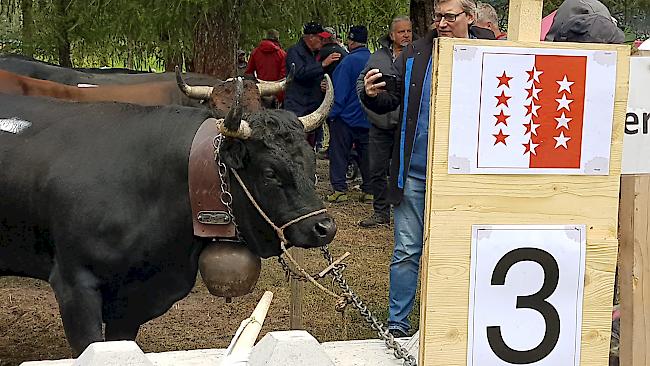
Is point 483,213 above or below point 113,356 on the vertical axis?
above

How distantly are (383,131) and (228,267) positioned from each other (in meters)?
4.42

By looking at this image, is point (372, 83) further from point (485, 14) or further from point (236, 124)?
point (485, 14)

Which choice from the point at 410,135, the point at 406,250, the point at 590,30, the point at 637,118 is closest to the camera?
the point at 637,118

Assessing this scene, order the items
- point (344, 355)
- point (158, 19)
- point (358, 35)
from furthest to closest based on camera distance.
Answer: point (358, 35)
point (158, 19)
point (344, 355)

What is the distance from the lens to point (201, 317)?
609 centimetres

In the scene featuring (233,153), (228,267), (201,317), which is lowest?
(201,317)

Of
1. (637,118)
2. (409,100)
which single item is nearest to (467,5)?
(409,100)

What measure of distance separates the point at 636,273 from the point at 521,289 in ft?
2.19

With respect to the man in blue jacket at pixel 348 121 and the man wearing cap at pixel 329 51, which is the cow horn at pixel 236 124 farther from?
the man wearing cap at pixel 329 51

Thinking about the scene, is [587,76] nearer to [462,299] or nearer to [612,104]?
[612,104]

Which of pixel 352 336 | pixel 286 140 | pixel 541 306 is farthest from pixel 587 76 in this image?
pixel 352 336

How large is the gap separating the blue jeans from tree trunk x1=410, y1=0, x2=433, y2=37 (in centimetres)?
530

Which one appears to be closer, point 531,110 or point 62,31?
point 531,110

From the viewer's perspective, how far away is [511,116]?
8.22 ft
